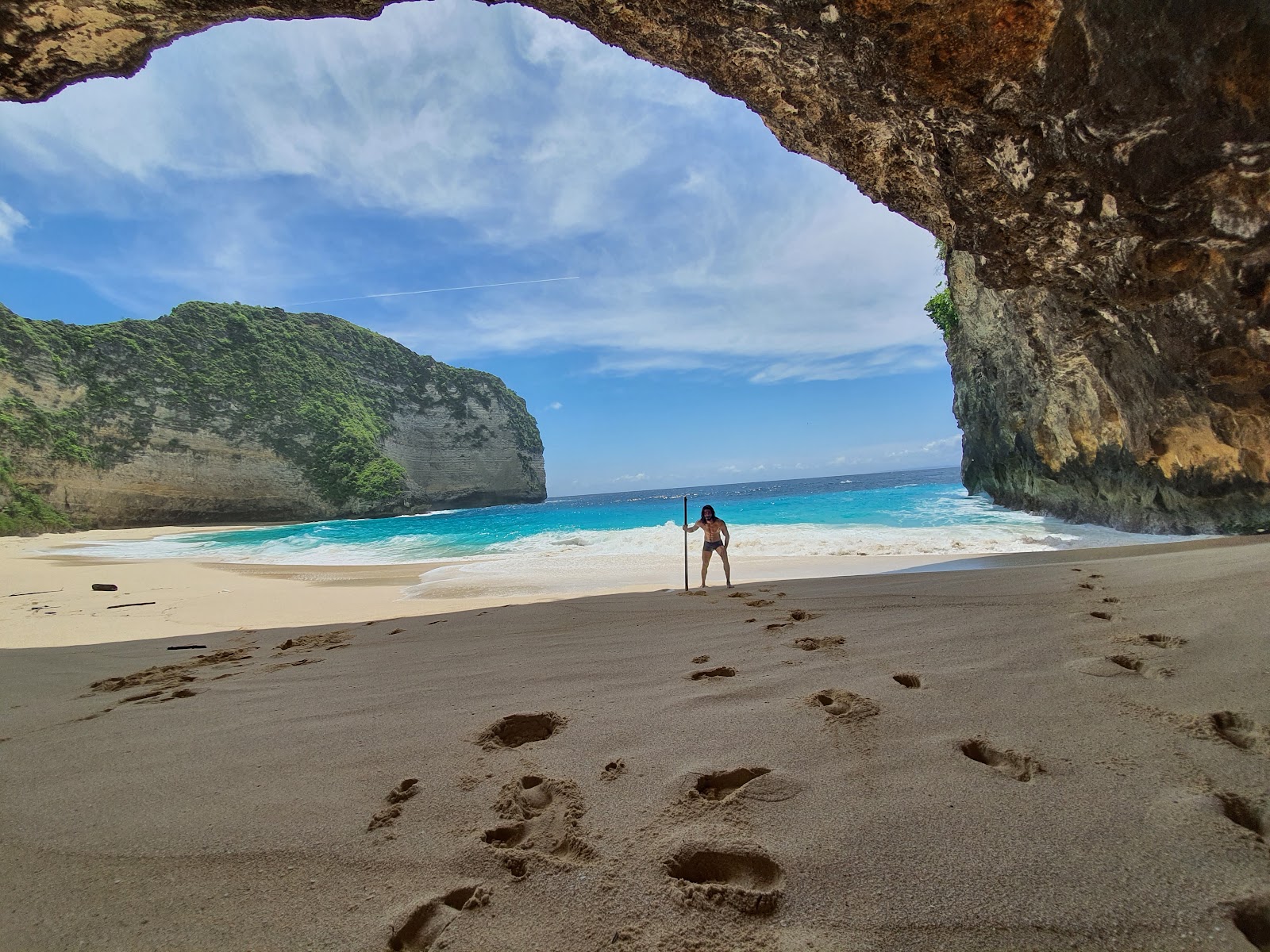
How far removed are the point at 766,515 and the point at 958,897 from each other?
2822 centimetres

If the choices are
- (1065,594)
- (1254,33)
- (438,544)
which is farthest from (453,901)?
(438,544)

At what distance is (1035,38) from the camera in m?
5.52

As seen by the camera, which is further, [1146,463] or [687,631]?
[1146,463]

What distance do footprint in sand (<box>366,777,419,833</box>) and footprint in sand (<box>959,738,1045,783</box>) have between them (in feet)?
7.18

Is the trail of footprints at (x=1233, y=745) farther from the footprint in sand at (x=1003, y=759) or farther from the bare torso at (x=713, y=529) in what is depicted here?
the bare torso at (x=713, y=529)

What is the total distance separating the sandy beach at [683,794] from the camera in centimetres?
134

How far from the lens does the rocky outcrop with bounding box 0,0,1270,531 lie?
5.36 meters

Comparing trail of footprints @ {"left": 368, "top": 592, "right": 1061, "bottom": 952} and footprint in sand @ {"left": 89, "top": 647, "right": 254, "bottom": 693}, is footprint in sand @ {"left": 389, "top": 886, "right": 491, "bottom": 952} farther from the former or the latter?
footprint in sand @ {"left": 89, "top": 647, "right": 254, "bottom": 693}

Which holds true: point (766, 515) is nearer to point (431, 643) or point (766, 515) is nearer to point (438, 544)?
point (438, 544)

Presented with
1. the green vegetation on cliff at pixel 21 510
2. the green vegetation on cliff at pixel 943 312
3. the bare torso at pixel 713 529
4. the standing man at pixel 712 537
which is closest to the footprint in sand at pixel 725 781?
the standing man at pixel 712 537

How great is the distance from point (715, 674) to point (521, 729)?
1234mm

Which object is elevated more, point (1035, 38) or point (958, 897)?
point (1035, 38)

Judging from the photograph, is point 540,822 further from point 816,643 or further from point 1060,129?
point 1060,129

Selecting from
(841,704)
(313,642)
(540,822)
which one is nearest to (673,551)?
(313,642)
